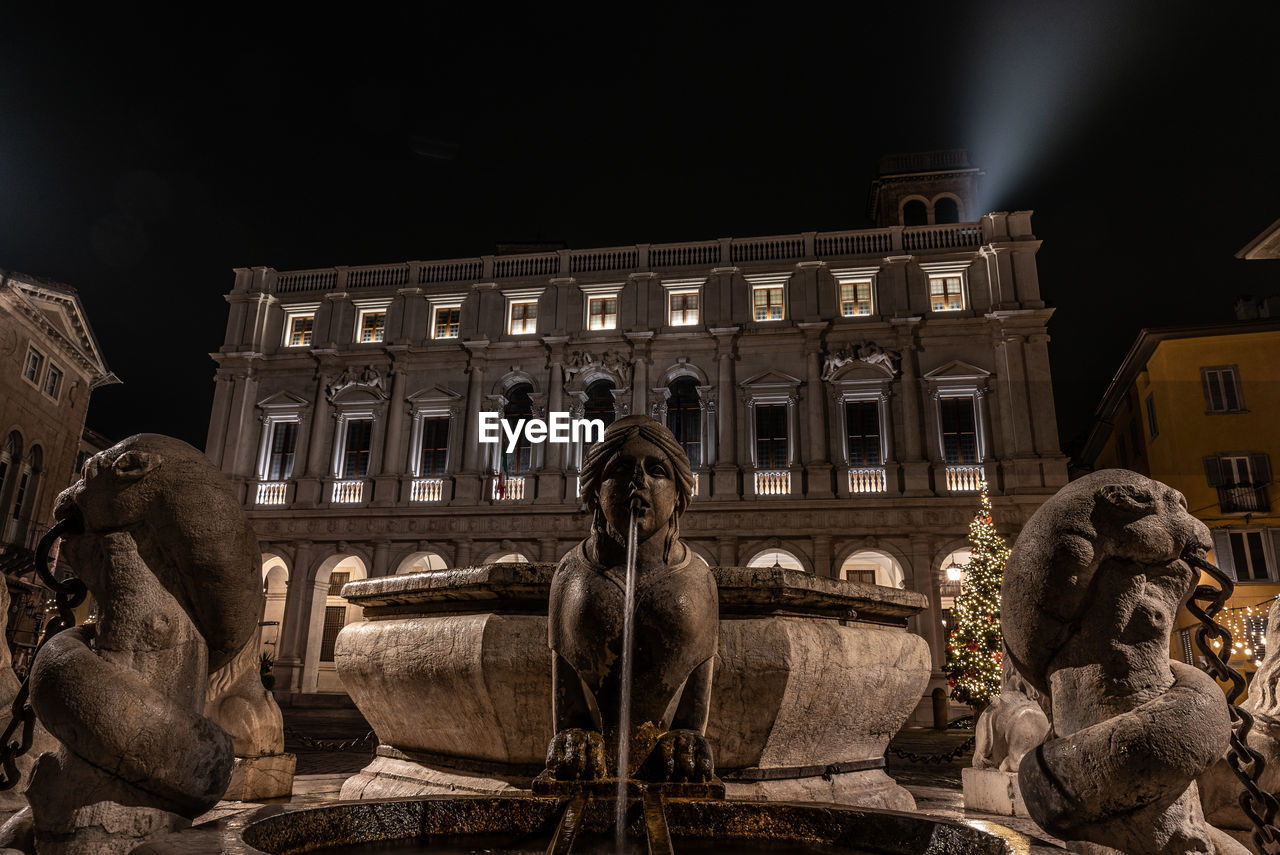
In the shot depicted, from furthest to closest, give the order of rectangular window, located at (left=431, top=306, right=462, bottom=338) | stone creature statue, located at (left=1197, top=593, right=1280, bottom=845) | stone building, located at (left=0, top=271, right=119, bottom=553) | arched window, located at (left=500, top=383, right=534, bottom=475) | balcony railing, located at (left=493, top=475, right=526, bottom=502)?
rectangular window, located at (left=431, top=306, right=462, bottom=338) → arched window, located at (left=500, top=383, right=534, bottom=475) → balcony railing, located at (left=493, top=475, right=526, bottom=502) → stone building, located at (left=0, top=271, right=119, bottom=553) → stone creature statue, located at (left=1197, top=593, right=1280, bottom=845)

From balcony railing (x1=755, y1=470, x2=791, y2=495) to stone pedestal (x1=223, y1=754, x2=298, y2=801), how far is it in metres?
18.5

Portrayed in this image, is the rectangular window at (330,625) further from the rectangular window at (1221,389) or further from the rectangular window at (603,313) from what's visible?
the rectangular window at (1221,389)

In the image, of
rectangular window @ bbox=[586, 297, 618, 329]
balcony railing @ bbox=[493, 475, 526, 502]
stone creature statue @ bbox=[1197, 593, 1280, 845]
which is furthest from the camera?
rectangular window @ bbox=[586, 297, 618, 329]

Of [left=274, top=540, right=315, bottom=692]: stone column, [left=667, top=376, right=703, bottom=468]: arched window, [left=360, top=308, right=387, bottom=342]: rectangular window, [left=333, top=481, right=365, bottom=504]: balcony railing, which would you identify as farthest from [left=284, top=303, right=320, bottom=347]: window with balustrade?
[left=667, top=376, right=703, bottom=468]: arched window

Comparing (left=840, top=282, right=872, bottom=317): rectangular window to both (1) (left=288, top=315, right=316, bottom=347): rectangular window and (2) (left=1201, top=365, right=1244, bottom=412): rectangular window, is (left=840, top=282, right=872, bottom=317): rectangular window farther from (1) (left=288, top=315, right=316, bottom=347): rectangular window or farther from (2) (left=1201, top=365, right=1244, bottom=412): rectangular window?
(1) (left=288, top=315, right=316, bottom=347): rectangular window

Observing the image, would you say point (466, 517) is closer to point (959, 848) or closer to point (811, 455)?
point (811, 455)

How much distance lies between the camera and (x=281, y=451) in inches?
987

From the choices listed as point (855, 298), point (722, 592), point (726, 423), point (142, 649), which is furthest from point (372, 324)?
point (142, 649)

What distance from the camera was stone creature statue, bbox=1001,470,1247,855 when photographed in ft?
5.80

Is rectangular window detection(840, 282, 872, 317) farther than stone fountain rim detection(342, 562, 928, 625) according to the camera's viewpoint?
Yes

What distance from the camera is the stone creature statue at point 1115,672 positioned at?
69.6 inches

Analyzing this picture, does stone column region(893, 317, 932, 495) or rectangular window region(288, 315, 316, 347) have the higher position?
rectangular window region(288, 315, 316, 347)

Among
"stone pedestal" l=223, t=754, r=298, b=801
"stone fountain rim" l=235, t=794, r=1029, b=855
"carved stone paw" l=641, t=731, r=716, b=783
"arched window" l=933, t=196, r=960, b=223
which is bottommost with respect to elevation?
"stone pedestal" l=223, t=754, r=298, b=801

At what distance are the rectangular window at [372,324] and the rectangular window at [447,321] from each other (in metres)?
1.68
